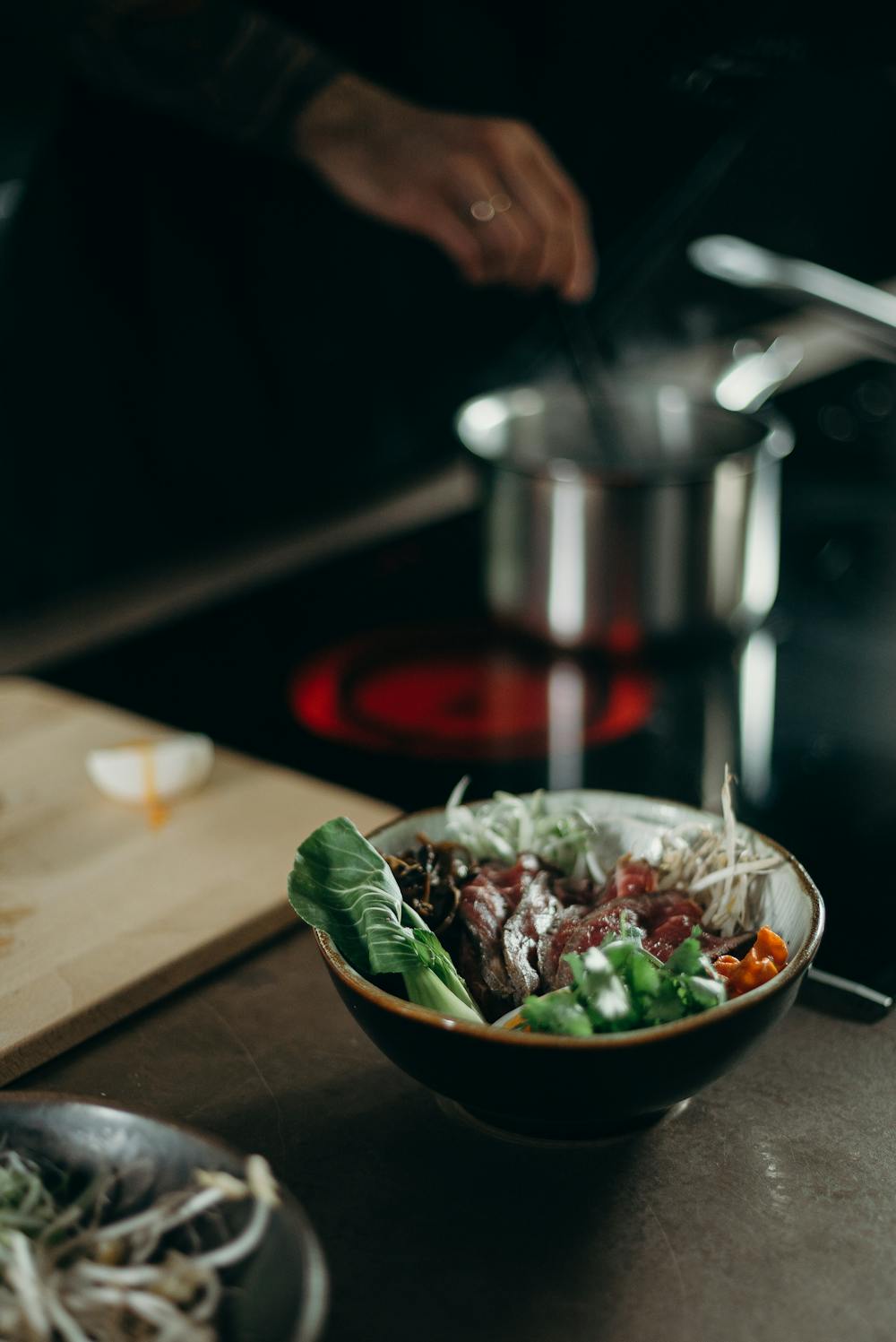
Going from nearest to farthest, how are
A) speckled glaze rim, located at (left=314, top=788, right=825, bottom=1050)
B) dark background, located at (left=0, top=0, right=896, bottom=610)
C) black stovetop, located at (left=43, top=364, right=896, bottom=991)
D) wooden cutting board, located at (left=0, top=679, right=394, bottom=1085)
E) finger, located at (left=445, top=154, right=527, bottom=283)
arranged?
speckled glaze rim, located at (left=314, top=788, right=825, bottom=1050), wooden cutting board, located at (left=0, top=679, right=394, bottom=1085), black stovetop, located at (left=43, top=364, right=896, bottom=991), finger, located at (left=445, top=154, right=527, bottom=283), dark background, located at (left=0, top=0, right=896, bottom=610)

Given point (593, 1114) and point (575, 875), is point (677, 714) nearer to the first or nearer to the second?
point (575, 875)

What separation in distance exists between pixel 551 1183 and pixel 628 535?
75 centimetres

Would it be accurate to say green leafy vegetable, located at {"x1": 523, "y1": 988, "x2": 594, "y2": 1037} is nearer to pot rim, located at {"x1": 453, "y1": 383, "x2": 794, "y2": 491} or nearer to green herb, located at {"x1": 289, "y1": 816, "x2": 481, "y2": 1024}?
green herb, located at {"x1": 289, "y1": 816, "x2": 481, "y2": 1024}

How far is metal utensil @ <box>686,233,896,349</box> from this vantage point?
158 cm

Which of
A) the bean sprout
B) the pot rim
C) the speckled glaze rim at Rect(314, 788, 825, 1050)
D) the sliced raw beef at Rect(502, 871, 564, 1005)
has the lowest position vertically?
the bean sprout

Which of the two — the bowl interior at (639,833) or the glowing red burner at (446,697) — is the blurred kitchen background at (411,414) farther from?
the bowl interior at (639,833)

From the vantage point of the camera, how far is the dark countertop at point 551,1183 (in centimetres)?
70

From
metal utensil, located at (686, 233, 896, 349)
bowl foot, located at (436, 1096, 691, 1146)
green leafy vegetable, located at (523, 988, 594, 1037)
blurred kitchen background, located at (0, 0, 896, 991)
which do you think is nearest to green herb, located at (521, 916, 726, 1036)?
green leafy vegetable, located at (523, 988, 594, 1037)

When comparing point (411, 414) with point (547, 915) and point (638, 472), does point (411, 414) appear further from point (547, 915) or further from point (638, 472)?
point (547, 915)

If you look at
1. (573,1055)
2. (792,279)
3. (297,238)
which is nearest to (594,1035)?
(573,1055)

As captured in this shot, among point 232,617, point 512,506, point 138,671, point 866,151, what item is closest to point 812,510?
point 866,151

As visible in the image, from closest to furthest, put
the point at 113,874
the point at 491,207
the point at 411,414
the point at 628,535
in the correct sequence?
the point at 113,874 → the point at 628,535 → the point at 491,207 → the point at 411,414

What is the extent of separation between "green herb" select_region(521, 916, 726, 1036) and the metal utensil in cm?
107

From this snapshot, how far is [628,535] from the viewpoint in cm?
137
